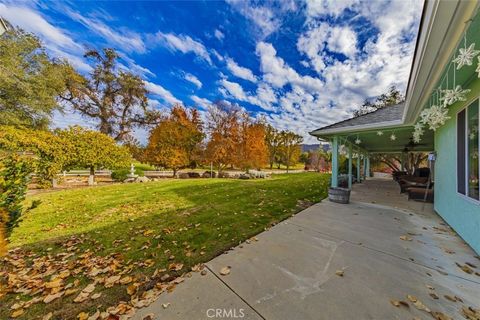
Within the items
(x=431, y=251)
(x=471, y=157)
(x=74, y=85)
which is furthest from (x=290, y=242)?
(x=74, y=85)

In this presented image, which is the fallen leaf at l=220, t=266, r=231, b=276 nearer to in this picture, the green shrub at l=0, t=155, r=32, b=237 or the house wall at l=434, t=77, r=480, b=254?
the green shrub at l=0, t=155, r=32, b=237

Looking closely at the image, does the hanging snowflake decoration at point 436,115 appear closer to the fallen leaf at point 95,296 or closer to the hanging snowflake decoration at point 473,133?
the hanging snowflake decoration at point 473,133

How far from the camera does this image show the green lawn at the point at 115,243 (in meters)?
2.12

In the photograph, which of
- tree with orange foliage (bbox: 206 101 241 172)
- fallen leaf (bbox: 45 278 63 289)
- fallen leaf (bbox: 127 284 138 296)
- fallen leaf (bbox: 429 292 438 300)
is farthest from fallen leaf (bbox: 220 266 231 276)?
tree with orange foliage (bbox: 206 101 241 172)

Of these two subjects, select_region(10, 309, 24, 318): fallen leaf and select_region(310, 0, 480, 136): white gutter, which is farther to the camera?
select_region(10, 309, 24, 318): fallen leaf

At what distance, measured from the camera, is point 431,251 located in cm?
303

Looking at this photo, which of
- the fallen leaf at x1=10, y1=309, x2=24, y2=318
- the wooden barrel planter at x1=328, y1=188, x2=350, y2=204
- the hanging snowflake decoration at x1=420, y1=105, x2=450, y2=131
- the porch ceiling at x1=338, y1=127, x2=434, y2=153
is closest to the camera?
the fallen leaf at x1=10, y1=309, x2=24, y2=318

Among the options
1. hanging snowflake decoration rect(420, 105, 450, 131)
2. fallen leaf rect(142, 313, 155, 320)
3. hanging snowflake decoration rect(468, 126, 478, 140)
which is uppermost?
hanging snowflake decoration rect(420, 105, 450, 131)

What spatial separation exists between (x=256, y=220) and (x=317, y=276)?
2267 millimetres

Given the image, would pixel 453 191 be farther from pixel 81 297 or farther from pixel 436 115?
pixel 81 297

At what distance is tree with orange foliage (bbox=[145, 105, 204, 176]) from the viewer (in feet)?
51.1

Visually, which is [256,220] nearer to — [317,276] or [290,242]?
[290,242]

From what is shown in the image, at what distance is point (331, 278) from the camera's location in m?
2.29

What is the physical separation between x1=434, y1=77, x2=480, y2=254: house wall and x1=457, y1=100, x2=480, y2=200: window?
0.43 ft
